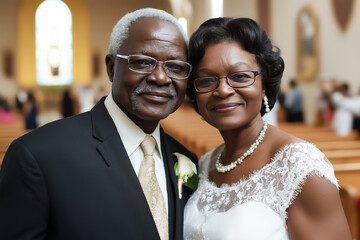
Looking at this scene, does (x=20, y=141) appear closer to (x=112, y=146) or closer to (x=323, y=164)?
(x=112, y=146)

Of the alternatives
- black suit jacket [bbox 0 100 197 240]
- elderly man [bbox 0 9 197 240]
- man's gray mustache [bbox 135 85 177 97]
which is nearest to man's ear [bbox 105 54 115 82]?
elderly man [bbox 0 9 197 240]

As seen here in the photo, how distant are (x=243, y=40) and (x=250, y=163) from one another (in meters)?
0.64

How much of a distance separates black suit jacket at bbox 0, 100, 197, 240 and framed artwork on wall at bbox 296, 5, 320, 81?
8680mm

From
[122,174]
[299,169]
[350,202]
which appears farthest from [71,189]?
[350,202]

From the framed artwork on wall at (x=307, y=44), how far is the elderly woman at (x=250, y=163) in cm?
793

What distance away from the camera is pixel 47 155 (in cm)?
164

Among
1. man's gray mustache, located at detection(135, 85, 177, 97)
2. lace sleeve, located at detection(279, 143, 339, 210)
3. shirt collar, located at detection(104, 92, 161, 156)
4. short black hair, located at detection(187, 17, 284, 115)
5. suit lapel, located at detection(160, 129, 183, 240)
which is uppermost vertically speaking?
short black hair, located at detection(187, 17, 284, 115)

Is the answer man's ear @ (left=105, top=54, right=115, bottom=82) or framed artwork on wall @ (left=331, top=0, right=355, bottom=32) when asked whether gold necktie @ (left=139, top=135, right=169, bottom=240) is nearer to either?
man's ear @ (left=105, top=54, right=115, bottom=82)

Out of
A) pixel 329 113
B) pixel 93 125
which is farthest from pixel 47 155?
pixel 329 113

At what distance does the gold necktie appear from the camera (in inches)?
70.1

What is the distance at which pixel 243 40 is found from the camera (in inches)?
78.7

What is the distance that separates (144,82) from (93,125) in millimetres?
321

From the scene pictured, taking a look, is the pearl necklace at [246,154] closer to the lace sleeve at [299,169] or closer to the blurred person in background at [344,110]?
the lace sleeve at [299,169]

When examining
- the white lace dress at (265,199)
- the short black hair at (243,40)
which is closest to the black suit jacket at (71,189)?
the white lace dress at (265,199)
